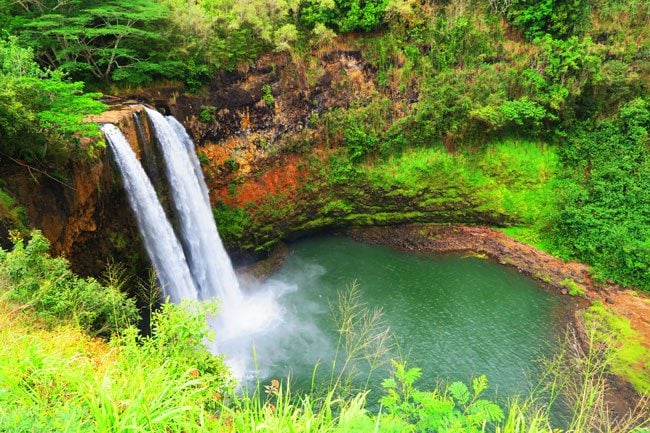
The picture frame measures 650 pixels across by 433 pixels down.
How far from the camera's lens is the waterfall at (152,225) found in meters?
10.1

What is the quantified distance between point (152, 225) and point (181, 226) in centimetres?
174

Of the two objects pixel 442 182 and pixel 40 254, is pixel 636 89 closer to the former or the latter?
pixel 442 182

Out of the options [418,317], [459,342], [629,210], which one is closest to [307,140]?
[418,317]

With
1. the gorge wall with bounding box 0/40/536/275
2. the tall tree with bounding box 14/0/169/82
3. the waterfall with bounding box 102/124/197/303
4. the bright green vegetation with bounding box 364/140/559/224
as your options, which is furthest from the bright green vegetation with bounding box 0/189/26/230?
the bright green vegetation with bounding box 364/140/559/224

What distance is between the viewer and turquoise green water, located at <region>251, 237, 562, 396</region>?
1184 centimetres

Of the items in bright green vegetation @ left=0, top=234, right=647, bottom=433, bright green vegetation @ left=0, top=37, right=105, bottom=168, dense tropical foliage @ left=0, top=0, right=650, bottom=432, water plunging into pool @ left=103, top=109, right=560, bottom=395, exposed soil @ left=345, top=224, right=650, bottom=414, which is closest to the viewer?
bright green vegetation @ left=0, top=234, right=647, bottom=433

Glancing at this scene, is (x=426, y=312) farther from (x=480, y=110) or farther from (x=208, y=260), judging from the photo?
(x=480, y=110)

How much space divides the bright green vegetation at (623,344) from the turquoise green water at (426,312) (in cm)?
122

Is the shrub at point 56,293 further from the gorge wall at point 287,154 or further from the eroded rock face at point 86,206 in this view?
the gorge wall at point 287,154

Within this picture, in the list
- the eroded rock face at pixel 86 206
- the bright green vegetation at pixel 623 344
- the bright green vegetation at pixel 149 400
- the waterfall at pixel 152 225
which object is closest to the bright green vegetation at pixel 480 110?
the bright green vegetation at pixel 623 344

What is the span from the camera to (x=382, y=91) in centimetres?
1844

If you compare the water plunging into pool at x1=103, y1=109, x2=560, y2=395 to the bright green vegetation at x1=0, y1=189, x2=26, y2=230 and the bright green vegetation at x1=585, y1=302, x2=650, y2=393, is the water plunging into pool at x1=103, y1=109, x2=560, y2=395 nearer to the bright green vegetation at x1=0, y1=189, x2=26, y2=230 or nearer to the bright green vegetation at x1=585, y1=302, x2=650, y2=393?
the bright green vegetation at x1=585, y1=302, x2=650, y2=393

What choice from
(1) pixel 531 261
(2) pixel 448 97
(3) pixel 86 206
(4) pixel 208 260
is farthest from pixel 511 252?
(3) pixel 86 206

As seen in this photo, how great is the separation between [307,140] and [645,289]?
48.0 feet
